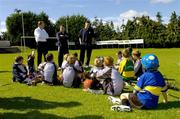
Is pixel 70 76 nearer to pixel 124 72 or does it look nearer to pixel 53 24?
pixel 124 72

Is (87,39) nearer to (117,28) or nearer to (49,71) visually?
(49,71)

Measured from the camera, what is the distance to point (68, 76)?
48.2 ft

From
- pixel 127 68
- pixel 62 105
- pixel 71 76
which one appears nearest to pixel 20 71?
pixel 71 76

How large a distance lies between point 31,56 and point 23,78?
8.51 feet

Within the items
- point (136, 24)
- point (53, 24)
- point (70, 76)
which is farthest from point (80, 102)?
point (53, 24)

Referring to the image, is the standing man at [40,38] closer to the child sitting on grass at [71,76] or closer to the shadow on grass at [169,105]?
the child sitting on grass at [71,76]

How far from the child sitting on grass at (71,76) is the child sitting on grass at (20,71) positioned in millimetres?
1710

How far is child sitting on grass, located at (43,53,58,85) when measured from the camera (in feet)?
49.4

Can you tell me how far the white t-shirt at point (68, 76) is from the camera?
1461 cm

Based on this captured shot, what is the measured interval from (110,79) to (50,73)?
10.1ft

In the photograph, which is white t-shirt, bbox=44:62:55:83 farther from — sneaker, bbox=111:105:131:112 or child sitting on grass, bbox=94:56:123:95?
sneaker, bbox=111:105:131:112

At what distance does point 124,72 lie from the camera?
15109mm

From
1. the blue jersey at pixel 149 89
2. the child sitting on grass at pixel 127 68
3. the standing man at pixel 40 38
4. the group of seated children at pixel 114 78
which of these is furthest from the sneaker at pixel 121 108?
the standing man at pixel 40 38

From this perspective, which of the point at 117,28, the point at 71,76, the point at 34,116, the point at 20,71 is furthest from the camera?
the point at 117,28
